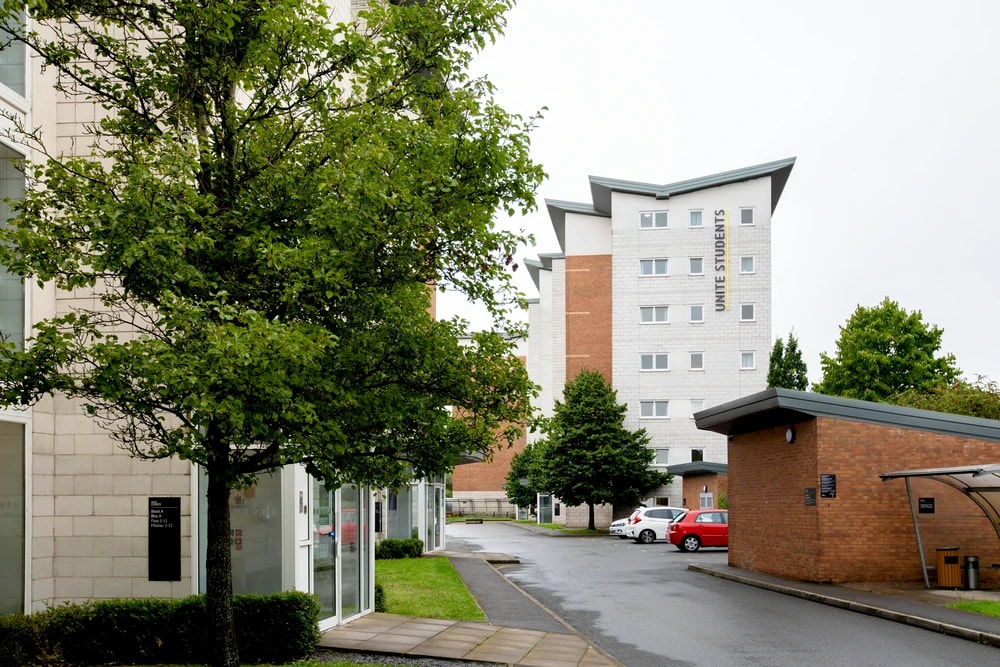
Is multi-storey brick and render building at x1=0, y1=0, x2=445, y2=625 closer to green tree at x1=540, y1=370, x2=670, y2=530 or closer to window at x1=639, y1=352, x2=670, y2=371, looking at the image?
green tree at x1=540, y1=370, x2=670, y2=530

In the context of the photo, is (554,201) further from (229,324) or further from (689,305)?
(229,324)

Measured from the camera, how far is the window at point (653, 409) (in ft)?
219

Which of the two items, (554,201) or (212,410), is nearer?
(212,410)

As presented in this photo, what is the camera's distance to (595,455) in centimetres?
5916

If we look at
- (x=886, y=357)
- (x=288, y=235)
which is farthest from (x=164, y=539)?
(x=886, y=357)

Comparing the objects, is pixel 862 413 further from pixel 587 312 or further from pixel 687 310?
pixel 587 312

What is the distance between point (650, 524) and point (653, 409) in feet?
69.4

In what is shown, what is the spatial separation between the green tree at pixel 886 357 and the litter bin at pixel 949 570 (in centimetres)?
3917

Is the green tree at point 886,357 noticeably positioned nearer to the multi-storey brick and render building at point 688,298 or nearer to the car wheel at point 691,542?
the multi-storey brick and render building at point 688,298

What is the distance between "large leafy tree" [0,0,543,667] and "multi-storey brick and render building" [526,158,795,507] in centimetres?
5708

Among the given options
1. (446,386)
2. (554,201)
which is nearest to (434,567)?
(446,386)

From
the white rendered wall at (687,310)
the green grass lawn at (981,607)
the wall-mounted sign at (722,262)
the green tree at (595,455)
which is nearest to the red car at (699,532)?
the green tree at (595,455)

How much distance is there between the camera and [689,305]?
66.8 metres

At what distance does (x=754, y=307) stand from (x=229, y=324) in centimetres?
6122
